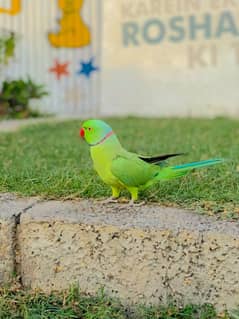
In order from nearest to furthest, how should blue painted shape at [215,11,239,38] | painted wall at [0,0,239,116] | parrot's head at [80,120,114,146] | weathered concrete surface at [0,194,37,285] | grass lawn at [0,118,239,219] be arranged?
weathered concrete surface at [0,194,37,285] < parrot's head at [80,120,114,146] < grass lawn at [0,118,239,219] < blue painted shape at [215,11,239,38] < painted wall at [0,0,239,116]

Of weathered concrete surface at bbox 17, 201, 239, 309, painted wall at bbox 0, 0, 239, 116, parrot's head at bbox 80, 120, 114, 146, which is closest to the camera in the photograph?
weathered concrete surface at bbox 17, 201, 239, 309

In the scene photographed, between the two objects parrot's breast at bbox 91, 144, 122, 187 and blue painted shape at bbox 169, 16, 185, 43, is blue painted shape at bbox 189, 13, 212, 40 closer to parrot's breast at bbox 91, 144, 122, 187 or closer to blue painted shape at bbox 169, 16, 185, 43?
blue painted shape at bbox 169, 16, 185, 43

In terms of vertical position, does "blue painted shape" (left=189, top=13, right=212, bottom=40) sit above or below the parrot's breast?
above

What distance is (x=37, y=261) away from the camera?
223 centimetres

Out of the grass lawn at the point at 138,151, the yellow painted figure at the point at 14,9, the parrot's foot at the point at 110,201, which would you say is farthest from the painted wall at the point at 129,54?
the parrot's foot at the point at 110,201

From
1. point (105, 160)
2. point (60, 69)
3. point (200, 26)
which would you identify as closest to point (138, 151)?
point (105, 160)

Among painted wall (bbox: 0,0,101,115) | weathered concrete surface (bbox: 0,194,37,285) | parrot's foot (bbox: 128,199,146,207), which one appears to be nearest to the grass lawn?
parrot's foot (bbox: 128,199,146,207)

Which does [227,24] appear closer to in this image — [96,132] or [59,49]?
[59,49]

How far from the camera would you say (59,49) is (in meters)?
8.27

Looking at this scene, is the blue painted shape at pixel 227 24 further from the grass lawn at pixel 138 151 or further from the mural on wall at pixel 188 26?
the grass lawn at pixel 138 151

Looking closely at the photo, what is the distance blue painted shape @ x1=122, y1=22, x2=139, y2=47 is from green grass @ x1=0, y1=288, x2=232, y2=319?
217 inches

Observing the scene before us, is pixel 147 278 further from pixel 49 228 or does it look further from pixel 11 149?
pixel 11 149


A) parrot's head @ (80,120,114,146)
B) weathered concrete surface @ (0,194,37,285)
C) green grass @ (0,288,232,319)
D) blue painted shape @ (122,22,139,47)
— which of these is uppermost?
blue painted shape @ (122,22,139,47)

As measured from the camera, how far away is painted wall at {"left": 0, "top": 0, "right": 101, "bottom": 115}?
26.9ft
